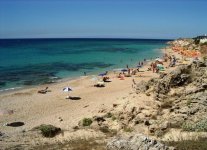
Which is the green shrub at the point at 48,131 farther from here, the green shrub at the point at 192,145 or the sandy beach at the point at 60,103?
the green shrub at the point at 192,145

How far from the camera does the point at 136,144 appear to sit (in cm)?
915

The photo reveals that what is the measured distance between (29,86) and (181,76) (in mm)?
26854

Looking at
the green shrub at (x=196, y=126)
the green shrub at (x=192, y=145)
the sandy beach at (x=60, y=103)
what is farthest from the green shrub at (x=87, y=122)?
the green shrub at (x=192, y=145)

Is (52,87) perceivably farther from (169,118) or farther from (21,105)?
(169,118)

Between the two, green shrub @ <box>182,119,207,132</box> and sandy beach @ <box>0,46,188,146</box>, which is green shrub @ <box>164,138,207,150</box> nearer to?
green shrub @ <box>182,119,207,132</box>

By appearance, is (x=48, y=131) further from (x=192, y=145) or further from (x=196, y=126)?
(x=192, y=145)

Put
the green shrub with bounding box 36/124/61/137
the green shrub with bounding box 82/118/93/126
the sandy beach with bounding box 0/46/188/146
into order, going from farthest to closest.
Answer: the sandy beach with bounding box 0/46/188/146, the green shrub with bounding box 82/118/93/126, the green shrub with bounding box 36/124/61/137

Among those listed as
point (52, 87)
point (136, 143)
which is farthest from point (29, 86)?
point (136, 143)

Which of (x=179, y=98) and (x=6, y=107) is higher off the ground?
(x=179, y=98)

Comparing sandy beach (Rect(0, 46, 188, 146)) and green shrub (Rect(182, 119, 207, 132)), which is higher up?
green shrub (Rect(182, 119, 207, 132))

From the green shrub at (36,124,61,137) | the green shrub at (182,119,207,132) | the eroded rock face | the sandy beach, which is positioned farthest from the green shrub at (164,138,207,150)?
the green shrub at (36,124,61,137)

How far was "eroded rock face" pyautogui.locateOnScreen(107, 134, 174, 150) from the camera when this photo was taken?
902 centimetres

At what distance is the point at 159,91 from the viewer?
664 inches

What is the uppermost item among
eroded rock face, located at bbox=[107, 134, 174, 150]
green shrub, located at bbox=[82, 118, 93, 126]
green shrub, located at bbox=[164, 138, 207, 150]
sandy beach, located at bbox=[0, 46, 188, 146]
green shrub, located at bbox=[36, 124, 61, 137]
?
eroded rock face, located at bbox=[107, 134, 174, 150]
